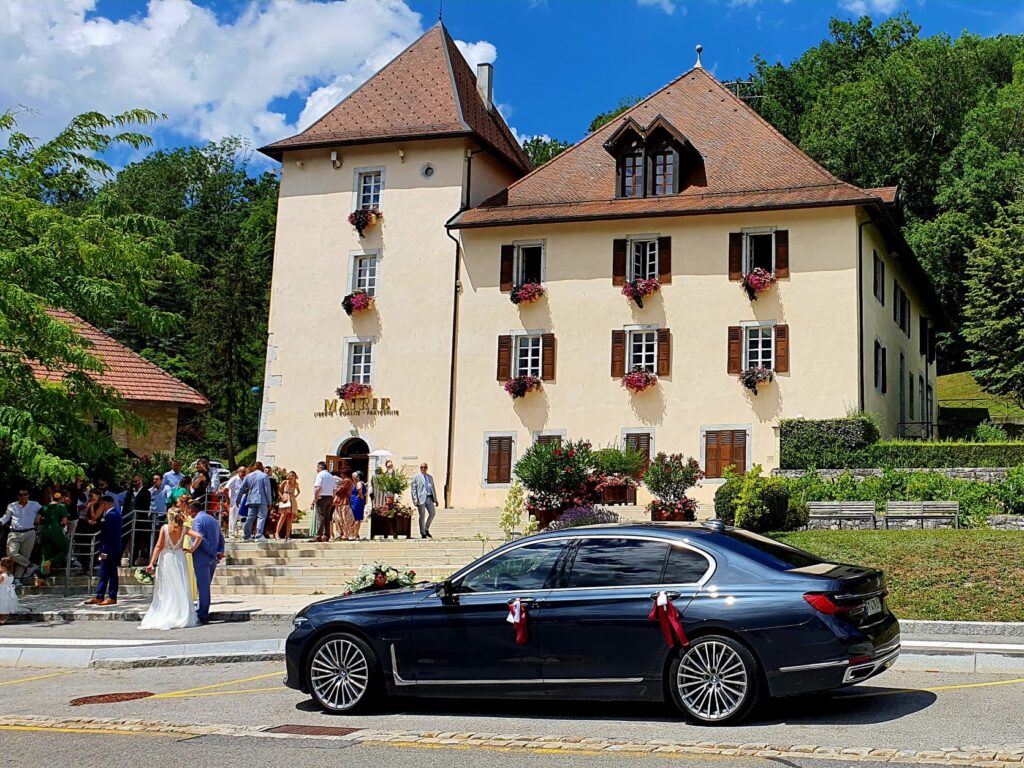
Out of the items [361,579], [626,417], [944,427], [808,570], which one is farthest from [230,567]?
[944,427]

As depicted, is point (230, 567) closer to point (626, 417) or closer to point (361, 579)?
point (361, 579)

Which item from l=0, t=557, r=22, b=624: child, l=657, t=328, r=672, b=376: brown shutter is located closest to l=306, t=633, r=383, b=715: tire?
l=0, t=557, r=22, b=624: child

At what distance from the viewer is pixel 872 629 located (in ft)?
27.6

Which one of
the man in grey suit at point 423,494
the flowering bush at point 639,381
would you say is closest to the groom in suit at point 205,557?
the man in grey suit at point 423,494

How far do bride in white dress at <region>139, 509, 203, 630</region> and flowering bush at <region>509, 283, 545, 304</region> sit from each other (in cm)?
1884

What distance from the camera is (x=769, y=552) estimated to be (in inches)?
351

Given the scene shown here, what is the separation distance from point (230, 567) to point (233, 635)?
25.2 feet

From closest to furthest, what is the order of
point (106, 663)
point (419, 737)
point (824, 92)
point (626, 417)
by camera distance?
point (419, 737) → point (106, 663) → point (626, 417) → point (824, 92)

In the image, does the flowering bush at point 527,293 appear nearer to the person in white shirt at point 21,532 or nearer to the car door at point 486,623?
the person in white shirt at point 21,532

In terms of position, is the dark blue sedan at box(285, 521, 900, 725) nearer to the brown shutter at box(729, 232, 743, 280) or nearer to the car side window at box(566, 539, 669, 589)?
the car side window at box(566, 539, 669, 589)

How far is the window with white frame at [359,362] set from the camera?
117 ft

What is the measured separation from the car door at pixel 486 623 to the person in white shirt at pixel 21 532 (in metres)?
14.1

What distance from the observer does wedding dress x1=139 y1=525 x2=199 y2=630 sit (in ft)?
53.5

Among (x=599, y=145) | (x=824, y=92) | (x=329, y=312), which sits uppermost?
(x=824, y=92)
